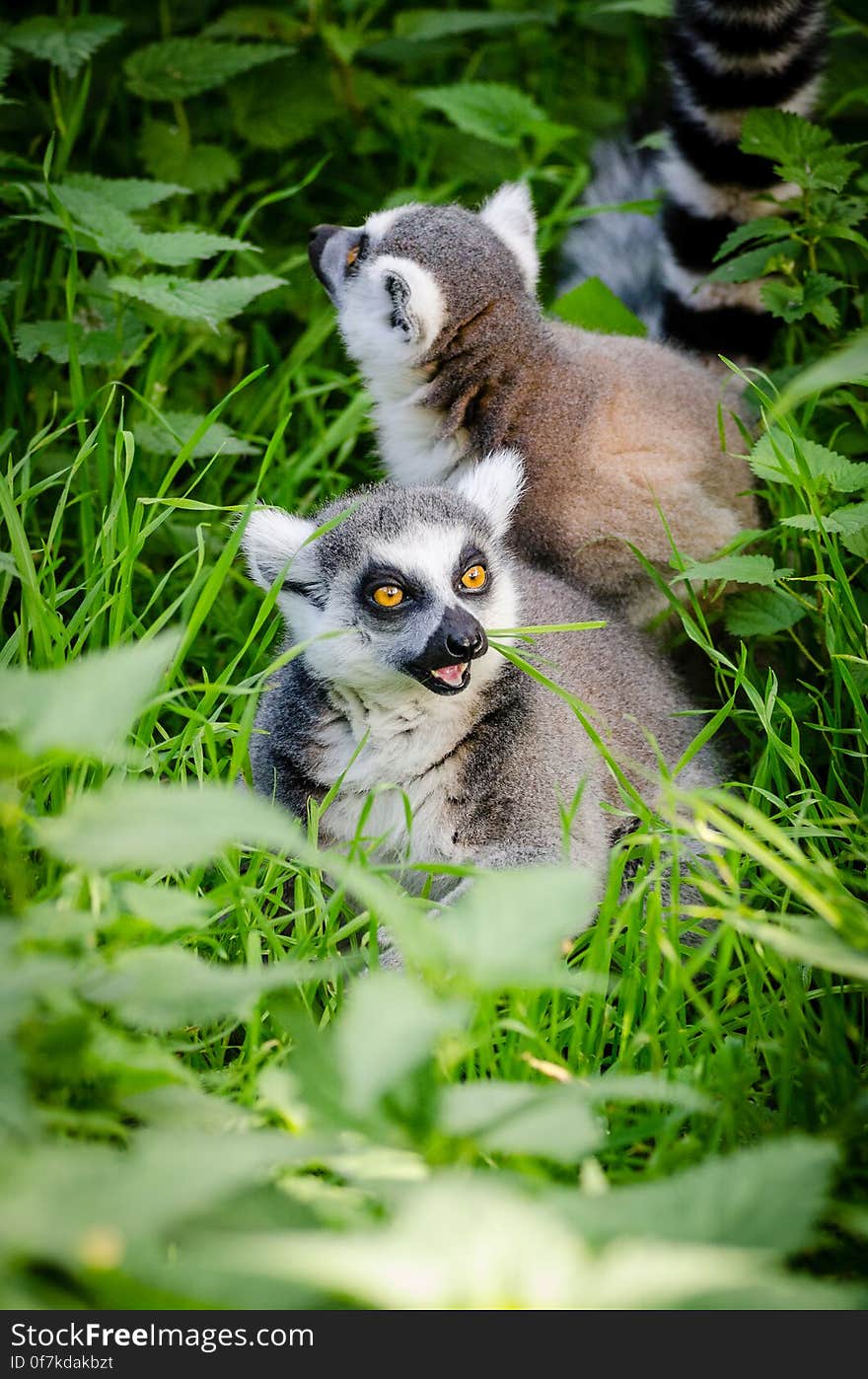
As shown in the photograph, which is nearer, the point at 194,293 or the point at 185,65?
the point at 194,293

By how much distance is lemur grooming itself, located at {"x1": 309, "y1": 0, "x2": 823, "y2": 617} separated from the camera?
10.5 ft

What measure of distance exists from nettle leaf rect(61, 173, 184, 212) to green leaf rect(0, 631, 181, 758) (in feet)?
7.85

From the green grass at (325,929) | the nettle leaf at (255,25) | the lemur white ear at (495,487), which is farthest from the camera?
the nettle leaf at (255,25)

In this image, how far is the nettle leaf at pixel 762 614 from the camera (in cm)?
284

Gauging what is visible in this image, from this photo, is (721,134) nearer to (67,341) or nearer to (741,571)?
(741,571)

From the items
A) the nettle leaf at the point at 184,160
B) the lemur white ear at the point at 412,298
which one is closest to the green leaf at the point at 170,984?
the lemur white ear at the point at 412,298

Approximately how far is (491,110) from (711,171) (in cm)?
77

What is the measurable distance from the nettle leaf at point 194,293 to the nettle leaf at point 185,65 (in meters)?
1.03

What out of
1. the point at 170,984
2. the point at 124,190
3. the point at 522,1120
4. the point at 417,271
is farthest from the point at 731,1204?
the point at 124,190

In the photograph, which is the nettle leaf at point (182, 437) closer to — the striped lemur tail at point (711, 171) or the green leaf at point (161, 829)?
the striped lemur tail at point (711, 171)

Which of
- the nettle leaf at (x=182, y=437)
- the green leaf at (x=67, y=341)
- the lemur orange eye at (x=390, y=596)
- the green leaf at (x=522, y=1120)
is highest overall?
the green leaf at (x=67, y=341)

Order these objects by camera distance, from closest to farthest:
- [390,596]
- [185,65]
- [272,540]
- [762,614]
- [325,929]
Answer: [325,929], [390,596], [272,540], [762,614], [185,65]

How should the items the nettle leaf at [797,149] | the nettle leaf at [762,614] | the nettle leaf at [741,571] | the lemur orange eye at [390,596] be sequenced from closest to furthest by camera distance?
1. the lemur orange eye at [390,596]
2. the nettle leaf at [741,571]
3. the nettle leaf at [762,614]
4. the nettle leaf at [797,149]

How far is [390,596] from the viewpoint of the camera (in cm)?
247
